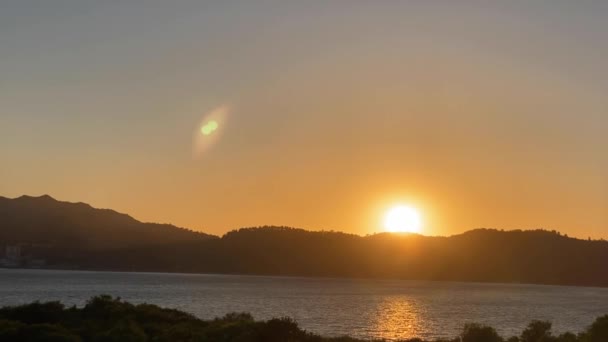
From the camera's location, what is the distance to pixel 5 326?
198 feet

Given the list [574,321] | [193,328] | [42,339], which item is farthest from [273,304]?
[42,339]

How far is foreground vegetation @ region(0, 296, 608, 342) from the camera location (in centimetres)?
5678

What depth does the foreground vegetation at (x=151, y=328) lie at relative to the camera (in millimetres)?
56781

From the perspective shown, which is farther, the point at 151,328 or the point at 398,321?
the point at 398,321

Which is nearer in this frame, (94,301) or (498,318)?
(94,301)

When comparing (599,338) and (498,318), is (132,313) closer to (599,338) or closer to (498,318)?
(599,338)

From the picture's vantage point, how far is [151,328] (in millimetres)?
65625

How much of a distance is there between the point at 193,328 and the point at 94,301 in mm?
18417

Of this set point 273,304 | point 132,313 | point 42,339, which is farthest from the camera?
point 273,304

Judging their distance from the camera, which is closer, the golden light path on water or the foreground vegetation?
the foreground vegetation

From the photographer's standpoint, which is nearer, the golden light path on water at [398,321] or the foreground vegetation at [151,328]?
the foreground vegetation at [151,328]

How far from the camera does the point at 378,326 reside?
118 metres

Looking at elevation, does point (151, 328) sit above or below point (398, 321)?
below

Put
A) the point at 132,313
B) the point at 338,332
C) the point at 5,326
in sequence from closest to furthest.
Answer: the point at 5,326 → the point at 132,313 → the point at 338,332
